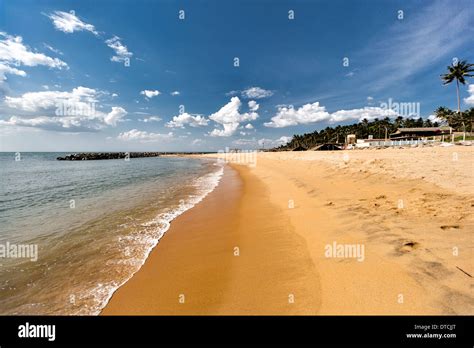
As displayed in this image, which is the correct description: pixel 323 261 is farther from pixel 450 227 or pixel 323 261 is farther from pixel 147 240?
pixel 147 240

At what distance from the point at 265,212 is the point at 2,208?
15586 mm

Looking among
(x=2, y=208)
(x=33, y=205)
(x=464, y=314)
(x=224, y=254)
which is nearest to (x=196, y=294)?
(x=224, y=254)

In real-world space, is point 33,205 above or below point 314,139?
below

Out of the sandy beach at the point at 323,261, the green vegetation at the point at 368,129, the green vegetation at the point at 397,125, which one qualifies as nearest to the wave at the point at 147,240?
the sandy beach at the point at 323,261

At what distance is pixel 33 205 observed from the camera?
1292cm

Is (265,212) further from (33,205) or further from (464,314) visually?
(33,205)

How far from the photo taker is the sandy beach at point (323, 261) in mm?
3654
